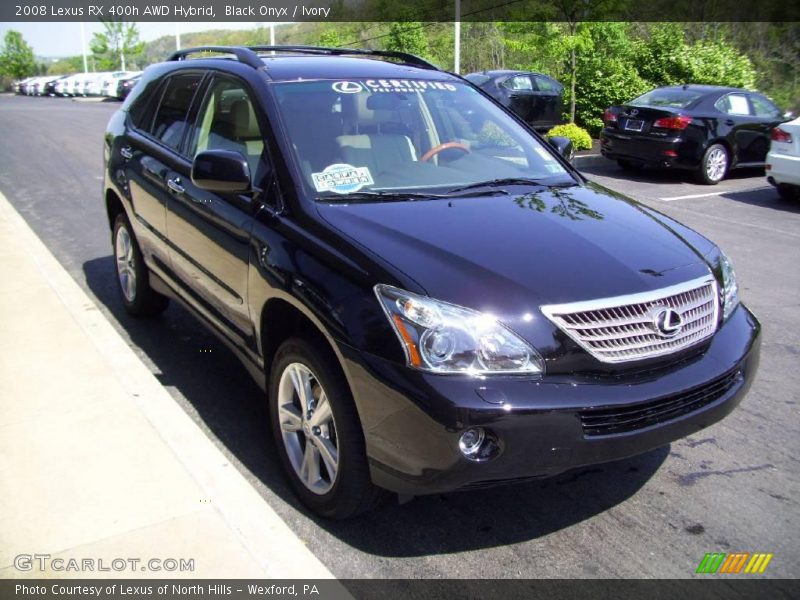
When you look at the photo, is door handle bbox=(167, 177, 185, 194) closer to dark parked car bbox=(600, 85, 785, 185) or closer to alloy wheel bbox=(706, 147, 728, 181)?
dark parked car bbox=(600, 85, 785, 185)

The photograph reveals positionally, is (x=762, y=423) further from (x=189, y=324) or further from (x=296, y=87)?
(x=189, y=324)

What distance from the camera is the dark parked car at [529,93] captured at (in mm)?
17766

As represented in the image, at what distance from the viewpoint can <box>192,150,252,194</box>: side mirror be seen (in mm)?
3543

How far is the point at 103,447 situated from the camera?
141 inches

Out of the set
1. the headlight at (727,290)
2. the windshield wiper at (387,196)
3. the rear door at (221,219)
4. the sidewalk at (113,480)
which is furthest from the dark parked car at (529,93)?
the headlight at (727,290)

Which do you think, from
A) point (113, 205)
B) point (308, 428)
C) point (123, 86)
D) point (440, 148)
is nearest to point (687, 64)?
point (113, 205)

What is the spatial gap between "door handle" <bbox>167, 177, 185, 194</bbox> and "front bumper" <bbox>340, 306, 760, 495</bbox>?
6.65 feet

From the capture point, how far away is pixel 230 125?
4180 millimetres

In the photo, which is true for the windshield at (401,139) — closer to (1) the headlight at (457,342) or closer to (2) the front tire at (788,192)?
(1) the headlight at (457,342)

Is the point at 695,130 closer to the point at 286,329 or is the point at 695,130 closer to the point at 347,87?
the point at 347,87

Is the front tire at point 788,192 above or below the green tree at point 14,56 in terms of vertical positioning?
below

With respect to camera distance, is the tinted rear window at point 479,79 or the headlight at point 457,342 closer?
the headlight at point 457,342

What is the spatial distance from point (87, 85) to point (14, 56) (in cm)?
4231

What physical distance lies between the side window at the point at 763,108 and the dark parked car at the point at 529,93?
5.57m
